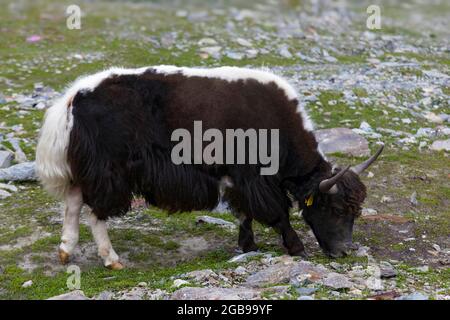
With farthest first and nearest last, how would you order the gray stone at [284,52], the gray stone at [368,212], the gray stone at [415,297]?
the gray stone at [284,52] < the gray stone at [368,212] < the gray stone at [415,297]

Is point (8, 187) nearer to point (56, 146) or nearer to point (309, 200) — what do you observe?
point (56, 146)

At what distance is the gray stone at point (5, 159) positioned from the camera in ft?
25.8

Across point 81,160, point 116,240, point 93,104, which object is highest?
point 93,104

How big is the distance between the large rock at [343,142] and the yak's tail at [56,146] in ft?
11.5

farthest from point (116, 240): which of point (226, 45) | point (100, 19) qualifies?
point (100, 19)

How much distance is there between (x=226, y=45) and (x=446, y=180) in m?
6.06

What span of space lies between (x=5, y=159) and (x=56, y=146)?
2.36 m

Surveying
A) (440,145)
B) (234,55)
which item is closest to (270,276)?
(440,145)

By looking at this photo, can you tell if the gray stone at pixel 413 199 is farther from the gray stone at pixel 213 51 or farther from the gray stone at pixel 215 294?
the gray stone at pixel 213 51

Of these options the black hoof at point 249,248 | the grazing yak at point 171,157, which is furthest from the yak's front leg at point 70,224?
the black hoof at point 249,248

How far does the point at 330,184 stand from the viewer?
5.79m

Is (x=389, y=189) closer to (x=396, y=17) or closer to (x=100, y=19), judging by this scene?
(x=100, y=19)

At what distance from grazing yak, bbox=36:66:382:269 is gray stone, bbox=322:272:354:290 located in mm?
948

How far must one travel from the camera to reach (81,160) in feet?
18.8
